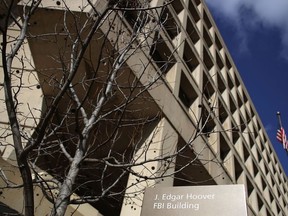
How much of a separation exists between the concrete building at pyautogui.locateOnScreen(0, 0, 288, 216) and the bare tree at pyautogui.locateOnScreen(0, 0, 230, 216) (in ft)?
0.24

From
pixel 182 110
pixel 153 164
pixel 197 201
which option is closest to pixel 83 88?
pixel 153 164

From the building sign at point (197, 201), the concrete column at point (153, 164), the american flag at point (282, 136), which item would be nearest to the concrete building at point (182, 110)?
the concrete column at point (153, 164)

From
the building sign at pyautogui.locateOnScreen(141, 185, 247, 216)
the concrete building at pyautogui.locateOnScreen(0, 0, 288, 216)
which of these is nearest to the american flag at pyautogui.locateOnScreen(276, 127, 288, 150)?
the concrete building at pyautogui.locateOnScreen(0, 0, 288, 216)

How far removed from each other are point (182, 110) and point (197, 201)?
7196 millimetres

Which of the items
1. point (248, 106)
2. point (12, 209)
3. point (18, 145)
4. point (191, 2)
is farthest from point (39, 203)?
point (248, 106)

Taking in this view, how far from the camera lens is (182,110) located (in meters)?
12.5

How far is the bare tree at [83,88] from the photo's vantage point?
4473 millimetres

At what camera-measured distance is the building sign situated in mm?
5262

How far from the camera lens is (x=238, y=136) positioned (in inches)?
846

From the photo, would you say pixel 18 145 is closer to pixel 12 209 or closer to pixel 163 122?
pixel 12 209

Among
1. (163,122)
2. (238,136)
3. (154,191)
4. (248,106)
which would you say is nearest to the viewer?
(154,191)

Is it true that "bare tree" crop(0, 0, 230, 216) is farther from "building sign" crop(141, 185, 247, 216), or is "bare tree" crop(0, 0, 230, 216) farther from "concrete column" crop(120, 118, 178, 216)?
"building sign" crop(141, 185, 247, 216)

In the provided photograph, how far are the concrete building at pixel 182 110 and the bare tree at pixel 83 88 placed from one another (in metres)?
0.07

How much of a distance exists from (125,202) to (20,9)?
205 inches
